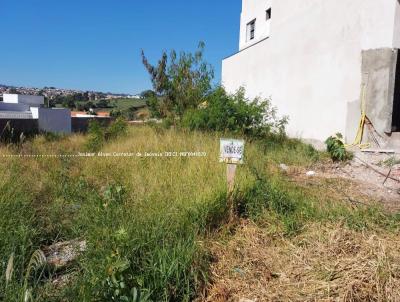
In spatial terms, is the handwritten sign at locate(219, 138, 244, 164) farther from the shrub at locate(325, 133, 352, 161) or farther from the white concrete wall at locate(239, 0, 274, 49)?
the white concrete wall at locate(239, 0, 274, 49)

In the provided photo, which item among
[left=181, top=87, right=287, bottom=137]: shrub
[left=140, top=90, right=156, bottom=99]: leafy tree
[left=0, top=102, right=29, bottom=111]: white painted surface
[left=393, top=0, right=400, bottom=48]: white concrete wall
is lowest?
[left=181, top=87, right=287, bottom=137]: shrub

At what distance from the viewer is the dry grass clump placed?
85.3 inches

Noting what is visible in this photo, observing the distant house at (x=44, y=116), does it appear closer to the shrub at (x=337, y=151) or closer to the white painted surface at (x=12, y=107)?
the white painted surface at (x=12, y=107)

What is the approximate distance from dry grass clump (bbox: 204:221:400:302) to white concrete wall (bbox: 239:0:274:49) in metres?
11.8

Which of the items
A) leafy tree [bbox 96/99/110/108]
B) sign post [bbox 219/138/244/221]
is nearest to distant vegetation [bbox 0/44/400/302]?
Answer: sign post [bbox 219/138/244/221]

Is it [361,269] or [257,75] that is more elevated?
[257,75]

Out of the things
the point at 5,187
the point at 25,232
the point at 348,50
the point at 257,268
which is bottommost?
the point at 257,268

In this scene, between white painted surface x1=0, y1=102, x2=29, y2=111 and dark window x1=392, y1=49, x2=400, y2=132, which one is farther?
white painted surface x1=0, y1=102, x2=29, y2=111

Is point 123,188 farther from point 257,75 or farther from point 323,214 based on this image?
point 257,75

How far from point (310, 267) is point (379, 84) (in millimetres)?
5958

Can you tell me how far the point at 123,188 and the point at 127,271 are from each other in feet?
5.16

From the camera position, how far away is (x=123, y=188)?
11.9 feet

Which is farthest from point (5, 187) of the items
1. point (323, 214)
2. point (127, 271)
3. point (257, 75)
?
point (257, 75)

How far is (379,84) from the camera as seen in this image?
6953mm
